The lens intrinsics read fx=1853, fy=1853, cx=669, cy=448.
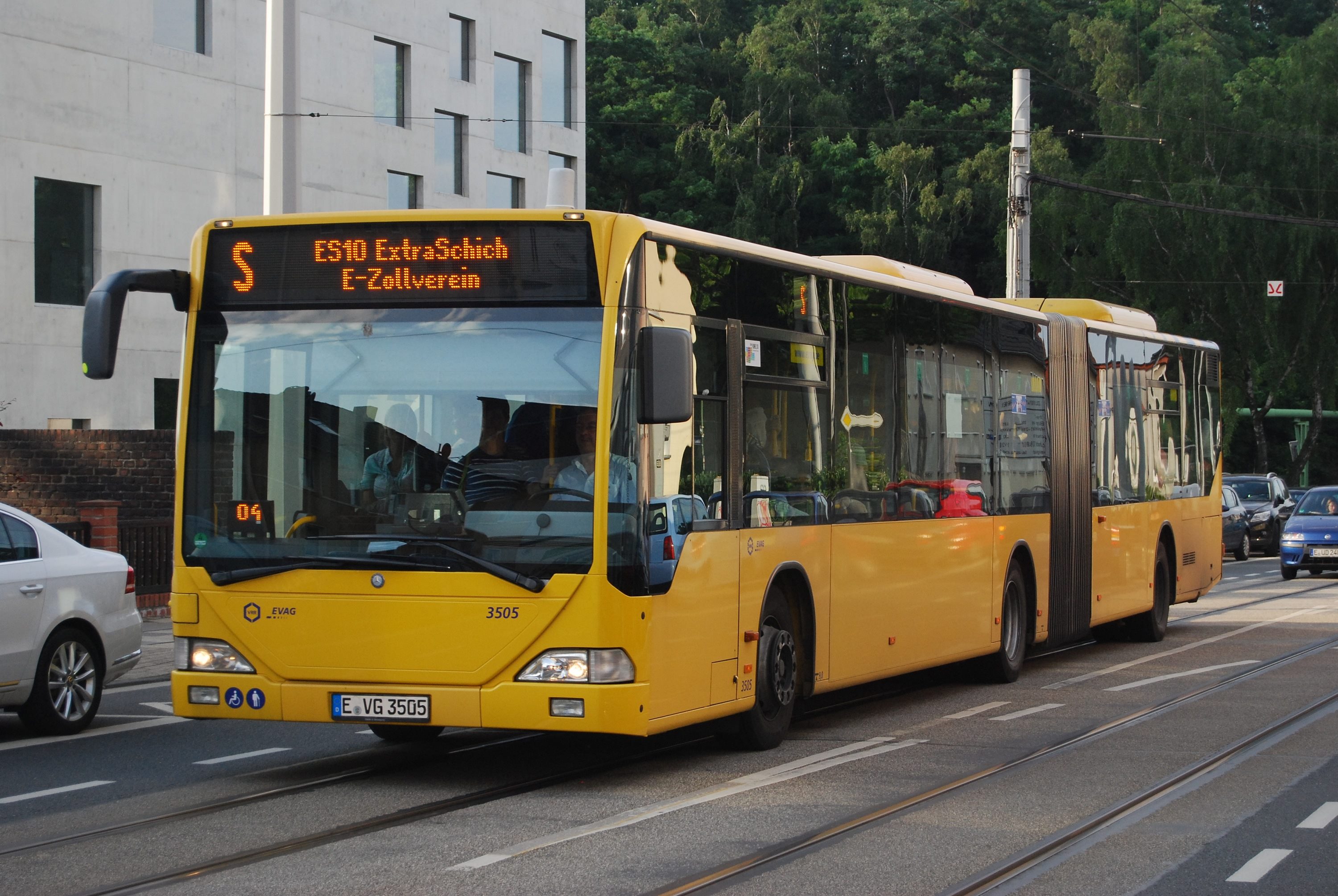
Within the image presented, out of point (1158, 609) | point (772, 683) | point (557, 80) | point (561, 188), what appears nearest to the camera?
point (772, 683)

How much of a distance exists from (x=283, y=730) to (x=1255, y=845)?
21.3 ft

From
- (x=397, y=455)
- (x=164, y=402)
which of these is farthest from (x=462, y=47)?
(x=397, y=455)

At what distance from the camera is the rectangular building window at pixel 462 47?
1740 inches

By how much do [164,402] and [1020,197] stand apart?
16868mm

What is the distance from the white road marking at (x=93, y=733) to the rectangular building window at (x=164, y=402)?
933 inches

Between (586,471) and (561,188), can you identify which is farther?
(561,188)

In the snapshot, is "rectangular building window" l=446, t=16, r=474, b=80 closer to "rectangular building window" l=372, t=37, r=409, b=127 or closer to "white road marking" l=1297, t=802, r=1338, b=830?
"rectangular building window" l=372, t=37, r=409, b=127

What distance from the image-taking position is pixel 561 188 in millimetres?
10828

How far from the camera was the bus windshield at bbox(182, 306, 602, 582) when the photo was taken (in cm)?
897

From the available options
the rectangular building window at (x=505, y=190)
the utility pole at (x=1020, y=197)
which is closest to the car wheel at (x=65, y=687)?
the utility pole at (x=1020, y=197)

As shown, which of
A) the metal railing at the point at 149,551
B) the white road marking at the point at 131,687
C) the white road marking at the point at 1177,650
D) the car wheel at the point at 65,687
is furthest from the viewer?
the metal railing at the point at 149,551

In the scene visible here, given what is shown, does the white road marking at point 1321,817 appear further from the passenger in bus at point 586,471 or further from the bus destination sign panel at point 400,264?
the bus destination sign panel at point 400,264

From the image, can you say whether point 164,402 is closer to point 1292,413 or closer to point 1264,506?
point 1264,506

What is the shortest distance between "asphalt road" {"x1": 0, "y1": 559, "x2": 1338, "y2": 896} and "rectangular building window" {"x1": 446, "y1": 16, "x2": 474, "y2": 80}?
3239cm
